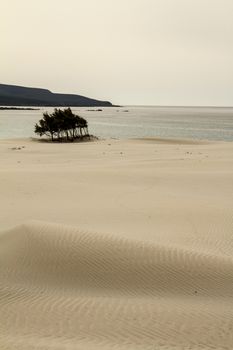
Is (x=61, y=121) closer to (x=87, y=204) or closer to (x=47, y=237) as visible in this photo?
(x=87, y=204)

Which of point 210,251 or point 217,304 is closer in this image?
point 217,304

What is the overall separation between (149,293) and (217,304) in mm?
1133

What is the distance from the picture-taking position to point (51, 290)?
304 inches

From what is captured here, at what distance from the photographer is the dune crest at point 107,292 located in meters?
5.73

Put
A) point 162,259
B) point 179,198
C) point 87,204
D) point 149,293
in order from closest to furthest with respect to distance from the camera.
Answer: point 149,293 < point 162,259 < point 87,204 < point 179,198

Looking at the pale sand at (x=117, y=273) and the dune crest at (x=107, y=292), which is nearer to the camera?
the dune crest at (x=107, y=292)

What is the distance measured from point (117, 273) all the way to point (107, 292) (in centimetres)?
68

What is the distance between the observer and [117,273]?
8266 mm

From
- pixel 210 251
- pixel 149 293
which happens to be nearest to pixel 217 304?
pixel 149 293

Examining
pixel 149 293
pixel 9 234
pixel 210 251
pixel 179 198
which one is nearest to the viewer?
pixel 149 293

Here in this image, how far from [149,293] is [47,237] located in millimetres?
2983

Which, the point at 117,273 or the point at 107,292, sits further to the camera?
the point at 117,273

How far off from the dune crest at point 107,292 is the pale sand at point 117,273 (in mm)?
15

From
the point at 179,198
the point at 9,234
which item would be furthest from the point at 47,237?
the point at 179,198
